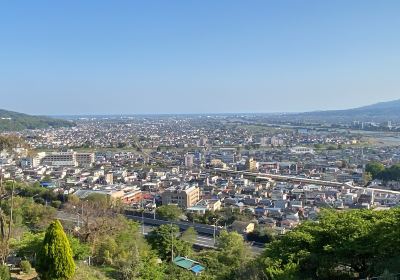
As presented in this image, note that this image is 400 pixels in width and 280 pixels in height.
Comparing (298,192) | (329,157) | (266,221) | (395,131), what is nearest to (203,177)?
(298,192)

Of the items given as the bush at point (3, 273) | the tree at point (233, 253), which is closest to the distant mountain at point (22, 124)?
the tree at point (233, 253)

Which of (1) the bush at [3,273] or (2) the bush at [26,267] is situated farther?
(2) the bush at [26,267]

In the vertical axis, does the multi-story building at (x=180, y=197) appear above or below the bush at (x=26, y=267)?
below

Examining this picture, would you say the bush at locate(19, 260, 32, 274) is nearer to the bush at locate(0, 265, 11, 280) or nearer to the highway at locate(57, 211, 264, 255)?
the bush at locate(0, 265, 11, 280)

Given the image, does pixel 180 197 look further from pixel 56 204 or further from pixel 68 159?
pixel 68 159

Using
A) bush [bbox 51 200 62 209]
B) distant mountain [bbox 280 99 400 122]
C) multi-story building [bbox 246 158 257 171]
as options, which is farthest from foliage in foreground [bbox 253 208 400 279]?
distant mountain [bbox 280 99 400 122]

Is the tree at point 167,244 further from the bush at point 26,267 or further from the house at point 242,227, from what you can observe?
the house at point 242,227
